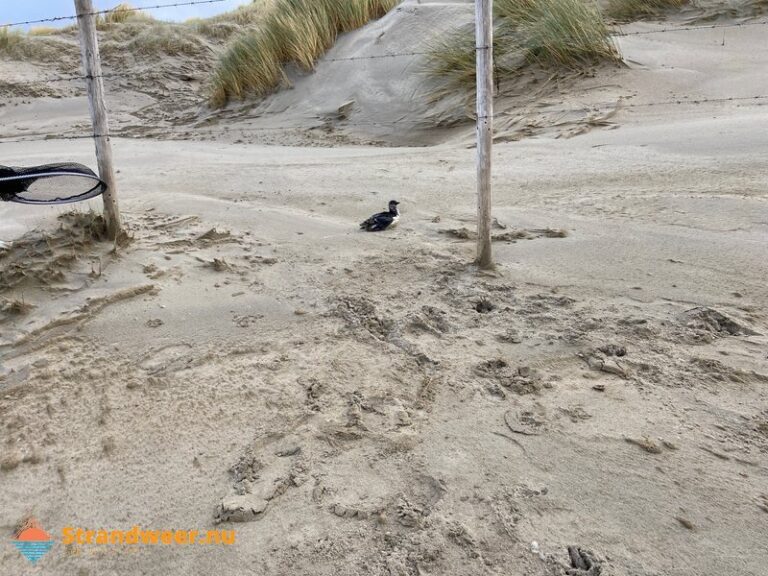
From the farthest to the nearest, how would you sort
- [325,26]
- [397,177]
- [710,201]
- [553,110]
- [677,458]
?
[325,26], [553,110], [397,177], [710,201], [677,458]

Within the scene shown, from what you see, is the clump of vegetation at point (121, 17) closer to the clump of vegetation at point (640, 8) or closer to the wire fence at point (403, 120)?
the wire fence at point (403, 120)

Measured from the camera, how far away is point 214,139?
8836 millimetres

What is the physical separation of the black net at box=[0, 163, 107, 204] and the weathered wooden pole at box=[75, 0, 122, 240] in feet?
1.61

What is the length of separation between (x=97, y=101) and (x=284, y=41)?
22.5 feet

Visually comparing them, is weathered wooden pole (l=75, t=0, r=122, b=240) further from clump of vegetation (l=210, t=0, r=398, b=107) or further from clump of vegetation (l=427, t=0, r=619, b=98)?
clump of vegetation (l=210, t=0, r=398, b=107)

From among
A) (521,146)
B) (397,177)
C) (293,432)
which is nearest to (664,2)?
(521,146)

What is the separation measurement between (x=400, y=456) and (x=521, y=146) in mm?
→ 4275

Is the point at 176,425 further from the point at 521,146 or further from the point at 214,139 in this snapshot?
the point at 214,139

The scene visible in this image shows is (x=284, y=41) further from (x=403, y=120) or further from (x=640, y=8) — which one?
(x=640, y=8)

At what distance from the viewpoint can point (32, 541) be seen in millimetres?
1996

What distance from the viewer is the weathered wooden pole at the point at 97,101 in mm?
3562

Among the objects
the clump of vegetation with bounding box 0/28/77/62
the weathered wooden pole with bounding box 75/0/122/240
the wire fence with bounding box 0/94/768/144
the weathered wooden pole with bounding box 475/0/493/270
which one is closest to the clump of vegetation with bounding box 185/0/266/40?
the clump of vegetation with bounding box 0/28/77/62

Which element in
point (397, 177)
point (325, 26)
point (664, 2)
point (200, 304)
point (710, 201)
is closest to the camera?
point (200, 304)

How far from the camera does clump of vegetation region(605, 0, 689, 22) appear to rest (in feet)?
28.6
